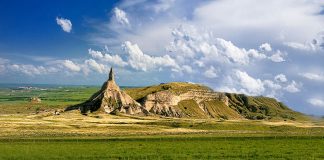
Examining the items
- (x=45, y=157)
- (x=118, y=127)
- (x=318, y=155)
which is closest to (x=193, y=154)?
(x=318, y=155)

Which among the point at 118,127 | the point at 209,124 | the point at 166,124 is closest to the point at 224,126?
the point at 209,124

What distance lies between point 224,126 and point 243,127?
878 cm

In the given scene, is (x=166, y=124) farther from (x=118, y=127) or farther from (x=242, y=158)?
(x=242, y=158)

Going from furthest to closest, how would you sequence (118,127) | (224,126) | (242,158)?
(224,126) < (118,127) < (242,158)

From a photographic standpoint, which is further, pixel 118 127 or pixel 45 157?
pixel 118 127

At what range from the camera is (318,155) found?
50.1 meters

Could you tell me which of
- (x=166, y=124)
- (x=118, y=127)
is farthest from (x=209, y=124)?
(x=118, y=127)

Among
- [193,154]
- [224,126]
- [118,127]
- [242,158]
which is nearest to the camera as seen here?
[242,158]

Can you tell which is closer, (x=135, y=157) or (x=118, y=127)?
(x=135, y=157)

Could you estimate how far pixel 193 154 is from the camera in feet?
171

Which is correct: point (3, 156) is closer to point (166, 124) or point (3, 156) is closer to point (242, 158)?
point (242, 158)

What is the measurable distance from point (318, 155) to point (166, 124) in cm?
12826

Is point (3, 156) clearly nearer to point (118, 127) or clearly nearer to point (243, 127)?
point (118, 127)

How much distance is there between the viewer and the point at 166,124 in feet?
580
